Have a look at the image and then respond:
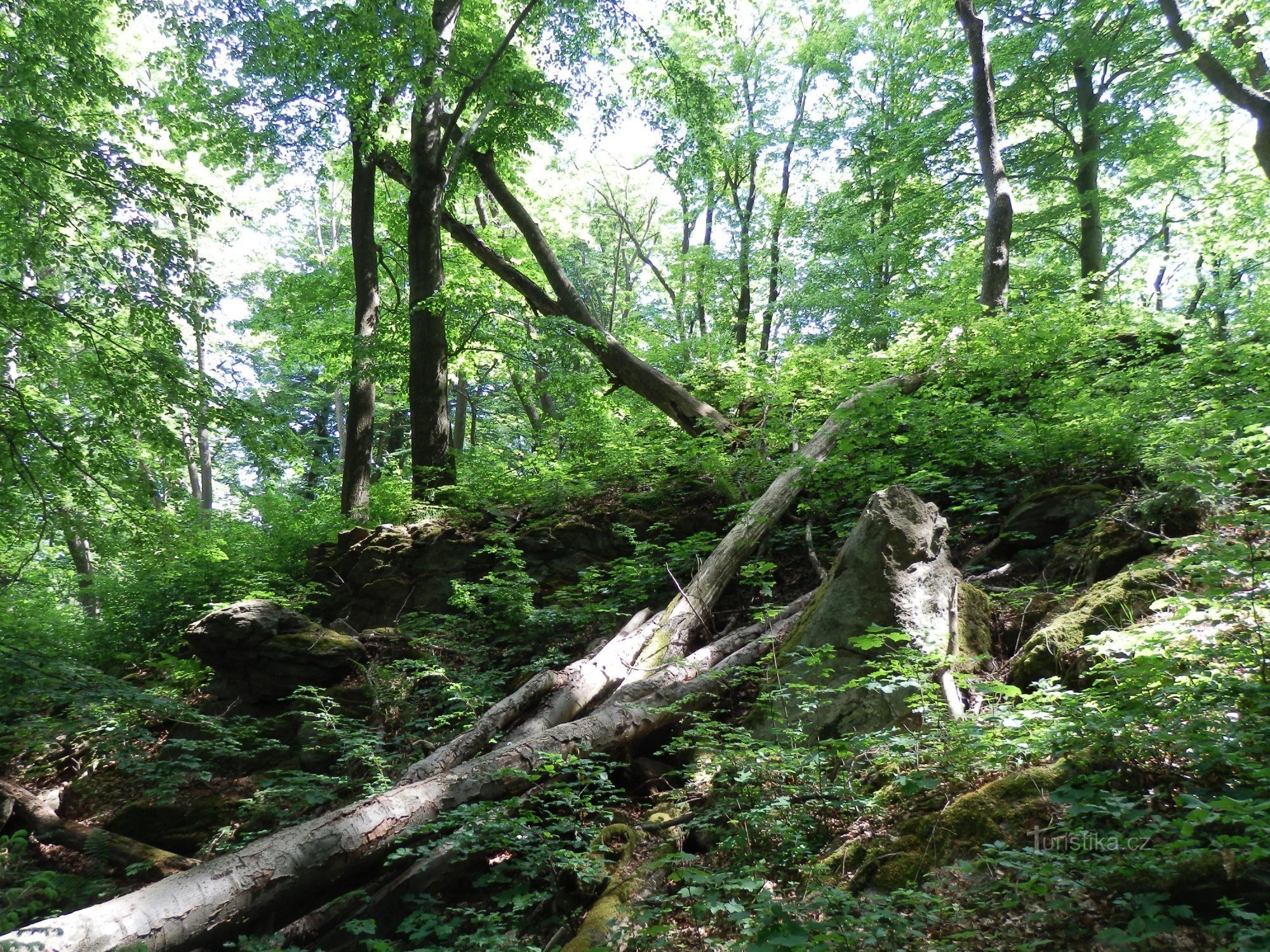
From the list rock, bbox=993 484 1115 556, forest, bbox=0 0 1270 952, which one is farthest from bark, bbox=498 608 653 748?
rock, bbox=993 484 1115 556

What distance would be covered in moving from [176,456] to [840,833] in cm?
726

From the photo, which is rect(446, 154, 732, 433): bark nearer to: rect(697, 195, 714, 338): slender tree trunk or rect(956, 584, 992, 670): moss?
rect(956, 584, 992, 670): moss

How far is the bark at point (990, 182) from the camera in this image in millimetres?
10461

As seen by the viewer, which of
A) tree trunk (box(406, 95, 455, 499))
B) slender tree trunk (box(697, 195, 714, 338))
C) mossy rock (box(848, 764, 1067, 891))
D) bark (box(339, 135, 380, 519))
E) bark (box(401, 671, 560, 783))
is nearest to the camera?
mossy rock (box(848, 764, 1067, 891))

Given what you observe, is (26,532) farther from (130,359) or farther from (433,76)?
(433,76)

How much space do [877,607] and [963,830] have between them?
6.66ft

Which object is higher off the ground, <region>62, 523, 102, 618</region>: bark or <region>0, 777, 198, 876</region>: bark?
<region>62, 523, 102, 618</region>: bark

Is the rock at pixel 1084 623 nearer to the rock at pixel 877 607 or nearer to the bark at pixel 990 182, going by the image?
the rock at pixel 877 607

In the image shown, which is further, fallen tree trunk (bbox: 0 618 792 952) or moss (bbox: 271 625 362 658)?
moss (bbox: 271 625 362 658)

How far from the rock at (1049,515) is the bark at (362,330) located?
881cm

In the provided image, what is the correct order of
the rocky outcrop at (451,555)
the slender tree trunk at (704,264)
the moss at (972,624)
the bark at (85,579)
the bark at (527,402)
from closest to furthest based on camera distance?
the moss at (972,624), the rocky outcrop at (451,555), the bark at (85,579), the bark at (527,402), the slender tree trunk at (704,264)

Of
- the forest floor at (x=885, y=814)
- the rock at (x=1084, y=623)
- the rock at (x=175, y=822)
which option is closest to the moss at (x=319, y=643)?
the forest floor at (x=885, y=814)

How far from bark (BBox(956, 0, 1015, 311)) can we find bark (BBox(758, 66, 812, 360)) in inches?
339

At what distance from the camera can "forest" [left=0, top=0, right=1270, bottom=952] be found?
2.97 metres
